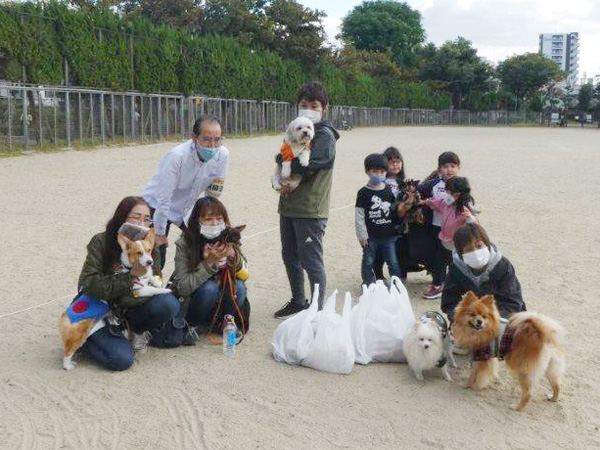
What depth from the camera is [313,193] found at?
222 inches

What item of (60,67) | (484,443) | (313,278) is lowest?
(484,443)

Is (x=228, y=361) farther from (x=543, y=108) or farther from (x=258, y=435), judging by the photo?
(x=543, y=108)

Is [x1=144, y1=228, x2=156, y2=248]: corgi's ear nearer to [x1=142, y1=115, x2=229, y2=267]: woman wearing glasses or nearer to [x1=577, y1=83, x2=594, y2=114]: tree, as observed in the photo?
[x1=142, y1=115, x2=229, y2=267]: woman wearing glasses

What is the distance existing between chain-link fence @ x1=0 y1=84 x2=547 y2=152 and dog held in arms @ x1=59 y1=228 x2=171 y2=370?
63.4 feet

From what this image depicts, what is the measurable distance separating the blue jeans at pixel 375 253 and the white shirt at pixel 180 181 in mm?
1721

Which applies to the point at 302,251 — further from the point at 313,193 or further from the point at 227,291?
the point at 227,291

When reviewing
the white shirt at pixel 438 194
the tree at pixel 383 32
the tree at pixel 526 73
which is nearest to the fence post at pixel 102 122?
the white shirt at pixel 438 194

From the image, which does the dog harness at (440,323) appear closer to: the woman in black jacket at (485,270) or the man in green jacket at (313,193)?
the woman in black jacket at (485,270)

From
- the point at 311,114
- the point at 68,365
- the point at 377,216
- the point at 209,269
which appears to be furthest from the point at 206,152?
the point at 68,365

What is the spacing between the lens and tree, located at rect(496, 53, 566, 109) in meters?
80.7

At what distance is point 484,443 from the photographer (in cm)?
379

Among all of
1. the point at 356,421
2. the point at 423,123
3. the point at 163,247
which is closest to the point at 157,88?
the point at 163,247

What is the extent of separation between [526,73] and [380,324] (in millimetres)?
83210

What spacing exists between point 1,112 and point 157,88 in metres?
11.5
